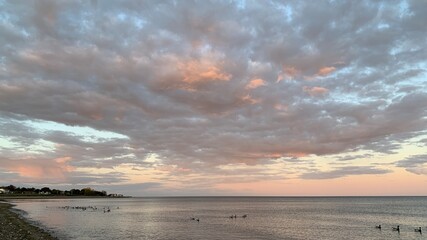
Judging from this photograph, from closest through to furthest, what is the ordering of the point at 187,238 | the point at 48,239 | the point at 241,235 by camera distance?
the point at 48,239, the point at 187,238, the point at 241,235

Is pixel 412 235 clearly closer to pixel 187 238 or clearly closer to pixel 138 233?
pixel 187 238

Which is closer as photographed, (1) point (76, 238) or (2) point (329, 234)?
(1) point (76, 238)

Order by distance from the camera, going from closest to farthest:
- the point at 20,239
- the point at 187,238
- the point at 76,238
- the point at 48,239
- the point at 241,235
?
the point at 20,239, the point at 48,239, the point at 76,238, the point at 187,238, the point at 241,235

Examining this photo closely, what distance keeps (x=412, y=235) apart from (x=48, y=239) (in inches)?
1965

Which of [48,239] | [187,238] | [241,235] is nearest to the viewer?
[48,239]

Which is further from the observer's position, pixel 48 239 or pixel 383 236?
pixel 383 236

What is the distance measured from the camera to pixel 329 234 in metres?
57.7

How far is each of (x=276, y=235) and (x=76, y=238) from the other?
27014 millimetres

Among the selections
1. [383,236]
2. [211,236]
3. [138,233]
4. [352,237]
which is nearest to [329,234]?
[352,237]

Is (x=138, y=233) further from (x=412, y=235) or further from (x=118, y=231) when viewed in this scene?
(x=412, y=235)

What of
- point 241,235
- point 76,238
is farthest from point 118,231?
point 241,235

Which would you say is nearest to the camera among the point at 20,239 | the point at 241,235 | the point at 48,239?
the point at 20,239

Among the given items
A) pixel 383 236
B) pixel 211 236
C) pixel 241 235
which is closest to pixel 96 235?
pixel 211 236

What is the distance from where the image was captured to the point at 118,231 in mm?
56750
